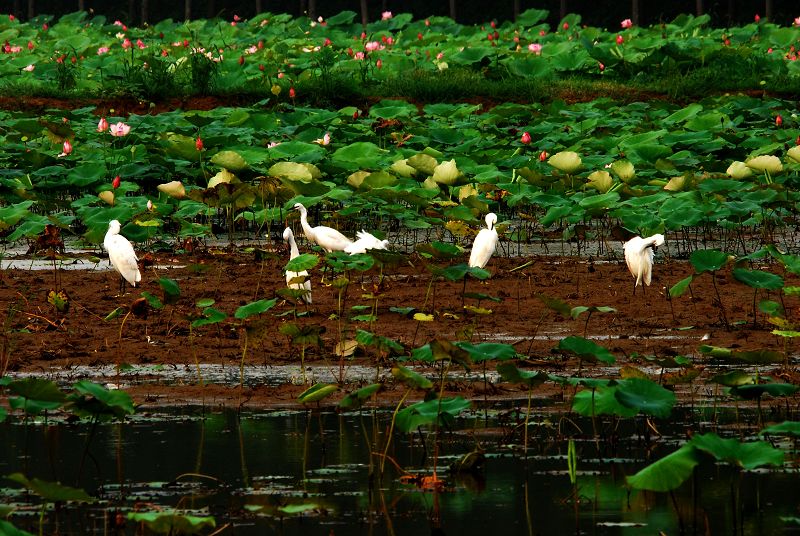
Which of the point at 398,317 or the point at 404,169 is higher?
the point at 404,169

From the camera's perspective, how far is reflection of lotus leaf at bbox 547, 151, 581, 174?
10250 mm

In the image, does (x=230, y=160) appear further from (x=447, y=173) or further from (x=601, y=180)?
(x=601, y=180)

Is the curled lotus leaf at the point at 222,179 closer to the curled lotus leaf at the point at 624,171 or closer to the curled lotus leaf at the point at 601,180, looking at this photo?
the curled lotus leaf at the point at 601,180

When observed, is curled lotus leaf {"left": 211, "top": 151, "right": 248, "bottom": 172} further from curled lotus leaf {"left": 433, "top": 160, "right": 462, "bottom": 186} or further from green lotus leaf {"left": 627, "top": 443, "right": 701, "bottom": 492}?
green lotus leaf {"left": 627, "top": 443, "right": 701, "bottom": 492}

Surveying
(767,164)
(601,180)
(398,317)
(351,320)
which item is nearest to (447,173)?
(601,180)

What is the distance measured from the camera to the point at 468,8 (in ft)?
127

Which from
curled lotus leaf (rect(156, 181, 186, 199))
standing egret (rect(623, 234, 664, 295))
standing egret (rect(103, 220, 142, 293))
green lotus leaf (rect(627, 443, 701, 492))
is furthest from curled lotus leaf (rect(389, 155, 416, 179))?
green lotus leaf (rect(627, 443, 701, 492))

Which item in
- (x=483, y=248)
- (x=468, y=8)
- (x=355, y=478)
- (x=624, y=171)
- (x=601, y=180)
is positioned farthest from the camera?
(x=468, y=8)

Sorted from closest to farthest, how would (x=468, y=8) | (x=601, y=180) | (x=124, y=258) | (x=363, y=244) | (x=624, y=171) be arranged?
(x=124, y=258)
(x=363, y=244)
(x=601, y=180)
(x=624, y=171)
(x=468, y=8)

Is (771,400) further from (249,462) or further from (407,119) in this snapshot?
(407,119)

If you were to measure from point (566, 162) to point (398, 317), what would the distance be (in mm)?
3242

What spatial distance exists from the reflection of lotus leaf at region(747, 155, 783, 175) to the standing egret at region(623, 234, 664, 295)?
7.38 ft

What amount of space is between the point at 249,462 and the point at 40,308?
10.9ft

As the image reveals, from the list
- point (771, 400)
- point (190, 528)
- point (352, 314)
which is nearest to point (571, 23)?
point (352, 314)
